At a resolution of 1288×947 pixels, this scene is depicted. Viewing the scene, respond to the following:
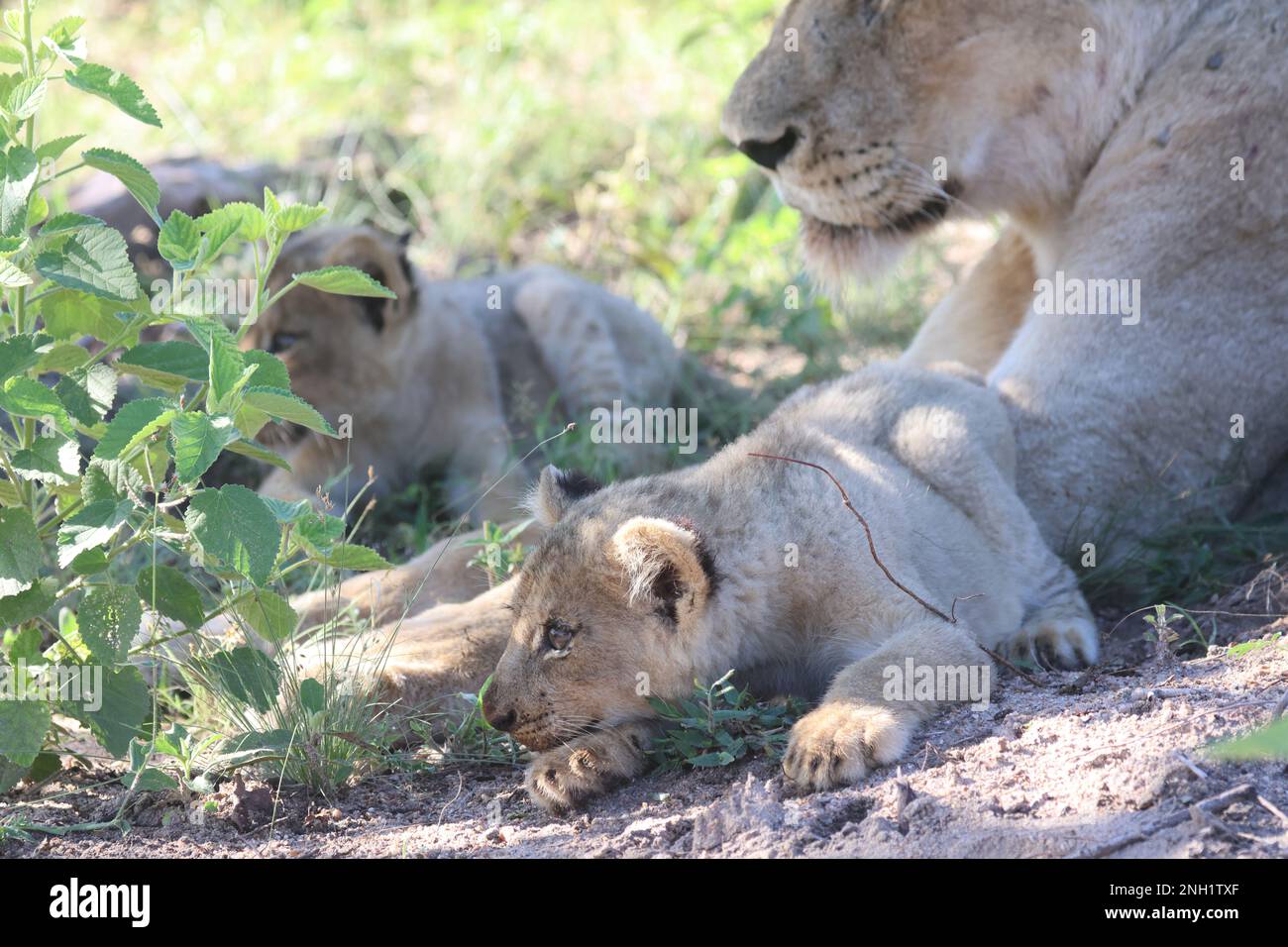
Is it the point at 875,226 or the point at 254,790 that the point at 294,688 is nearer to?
the point at 254,790

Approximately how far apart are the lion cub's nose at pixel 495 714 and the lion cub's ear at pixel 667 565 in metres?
0.41

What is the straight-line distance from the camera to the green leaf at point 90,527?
331 cm

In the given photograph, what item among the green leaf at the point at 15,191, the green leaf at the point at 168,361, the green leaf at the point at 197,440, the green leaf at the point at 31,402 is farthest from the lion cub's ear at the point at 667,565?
Answer: the green leaf at the point at 15,191

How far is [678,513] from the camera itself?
3891mm

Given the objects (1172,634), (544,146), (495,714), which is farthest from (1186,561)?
(544,146)

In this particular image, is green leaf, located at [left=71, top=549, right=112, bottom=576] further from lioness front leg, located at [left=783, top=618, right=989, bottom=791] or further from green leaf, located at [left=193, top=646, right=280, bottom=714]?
lioness front leg, located at [left=783, top=618, right=989, bottom=791]

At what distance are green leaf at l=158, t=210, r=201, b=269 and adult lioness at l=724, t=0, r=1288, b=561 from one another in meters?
2.09

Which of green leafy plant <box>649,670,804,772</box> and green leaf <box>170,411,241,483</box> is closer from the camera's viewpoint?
green leaf <box>170,411,241,483</box>

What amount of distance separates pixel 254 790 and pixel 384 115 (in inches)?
297

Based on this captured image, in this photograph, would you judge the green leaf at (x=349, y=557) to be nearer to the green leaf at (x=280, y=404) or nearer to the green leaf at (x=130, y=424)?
the green leaf at (x=280, y=404)

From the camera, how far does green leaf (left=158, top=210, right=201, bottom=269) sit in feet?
11.7

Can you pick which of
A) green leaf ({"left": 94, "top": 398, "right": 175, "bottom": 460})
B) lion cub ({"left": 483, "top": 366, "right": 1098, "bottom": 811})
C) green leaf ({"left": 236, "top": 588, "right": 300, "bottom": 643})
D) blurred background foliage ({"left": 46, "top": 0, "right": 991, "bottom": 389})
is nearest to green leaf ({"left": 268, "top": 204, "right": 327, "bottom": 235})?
green leaf ({"left": 94, "top": 398, "right": 175, "bottom": 460})

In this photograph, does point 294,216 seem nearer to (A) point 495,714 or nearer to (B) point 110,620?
(B) point 110,620
